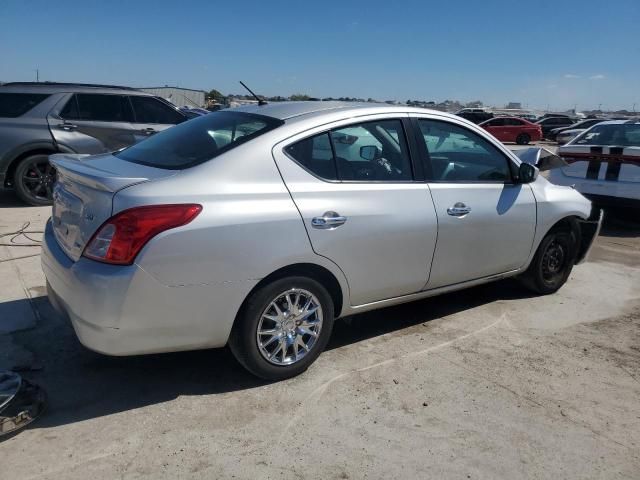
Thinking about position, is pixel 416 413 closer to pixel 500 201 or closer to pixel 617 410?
pixel 617 410

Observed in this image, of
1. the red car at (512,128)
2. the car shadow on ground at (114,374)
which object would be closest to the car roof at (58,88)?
the car shadow on ground at (114,374)

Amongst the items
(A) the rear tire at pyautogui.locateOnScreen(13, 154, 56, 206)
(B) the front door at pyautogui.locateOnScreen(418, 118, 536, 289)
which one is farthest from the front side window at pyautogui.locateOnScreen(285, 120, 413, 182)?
(A) the rear tire at pyautogui.locateOnScreen(13, 154, 56, 206)

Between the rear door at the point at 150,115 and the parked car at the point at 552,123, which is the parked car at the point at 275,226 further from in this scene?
the parked car at the point at 552,123

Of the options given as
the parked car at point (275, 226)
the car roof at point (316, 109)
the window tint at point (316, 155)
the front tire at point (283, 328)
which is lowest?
the front tire at point (283, 328)

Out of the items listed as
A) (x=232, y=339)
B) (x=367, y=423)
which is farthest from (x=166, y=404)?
(x=367, y=423)

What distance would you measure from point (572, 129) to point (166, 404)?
2955 cm

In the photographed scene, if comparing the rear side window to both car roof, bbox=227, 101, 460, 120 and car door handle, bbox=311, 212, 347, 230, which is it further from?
car door handle, bbox=311, 212, 347, 230

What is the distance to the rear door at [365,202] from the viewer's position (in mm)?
3365

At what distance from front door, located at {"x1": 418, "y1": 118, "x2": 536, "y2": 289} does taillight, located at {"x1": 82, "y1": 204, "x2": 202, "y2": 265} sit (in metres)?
1.90

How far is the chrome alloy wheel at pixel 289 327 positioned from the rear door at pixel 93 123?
19.9 feet

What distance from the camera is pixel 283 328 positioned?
3.36m

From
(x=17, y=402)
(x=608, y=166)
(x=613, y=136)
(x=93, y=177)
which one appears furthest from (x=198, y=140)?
(x=613, y=136)

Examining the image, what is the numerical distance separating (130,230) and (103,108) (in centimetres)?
647

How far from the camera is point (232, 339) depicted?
128 inches
